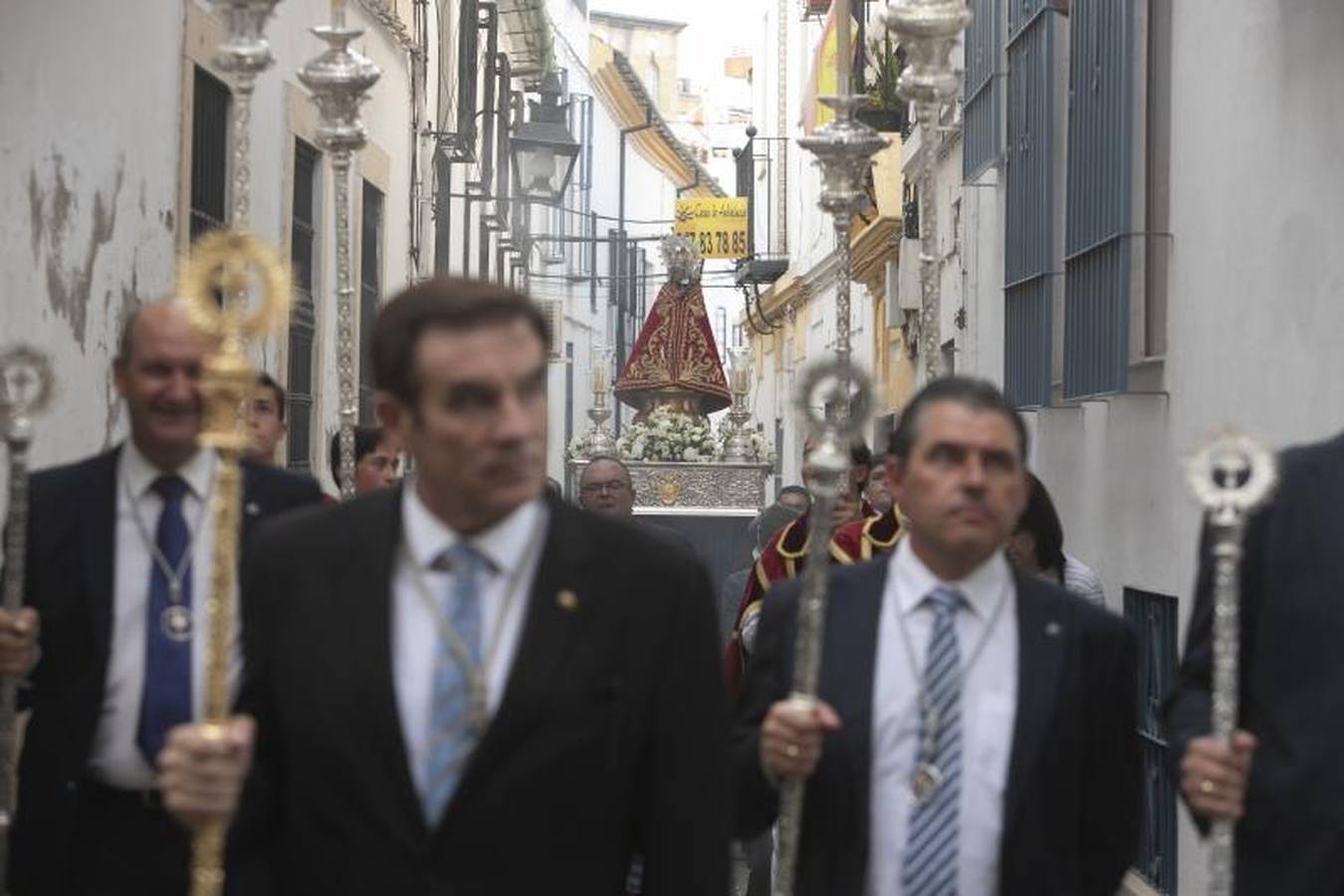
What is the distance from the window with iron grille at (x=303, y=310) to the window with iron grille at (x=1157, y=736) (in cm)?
480

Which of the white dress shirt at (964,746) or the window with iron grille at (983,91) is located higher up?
the window with iron grille at (983,91)


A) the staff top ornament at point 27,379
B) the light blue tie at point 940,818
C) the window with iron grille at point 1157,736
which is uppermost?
the staff top ornament at point 27,379

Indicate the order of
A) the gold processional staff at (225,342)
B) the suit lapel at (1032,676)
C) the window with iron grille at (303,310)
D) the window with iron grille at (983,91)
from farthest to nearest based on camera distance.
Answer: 1. the window with iron grille at (983,91)
2. the window with iron grille at (303,310)
3. the suit lapel at (1032,676)
4. the gold processional staff at (225,342)

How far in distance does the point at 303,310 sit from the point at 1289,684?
386 inches

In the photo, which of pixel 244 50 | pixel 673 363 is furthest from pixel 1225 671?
pixel 673 363

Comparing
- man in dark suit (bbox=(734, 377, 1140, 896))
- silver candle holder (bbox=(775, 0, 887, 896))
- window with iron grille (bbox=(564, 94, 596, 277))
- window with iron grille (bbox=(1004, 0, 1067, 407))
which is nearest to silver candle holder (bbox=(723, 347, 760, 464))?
window with iron grille (bbox=(1004, 0, 1067, 407))

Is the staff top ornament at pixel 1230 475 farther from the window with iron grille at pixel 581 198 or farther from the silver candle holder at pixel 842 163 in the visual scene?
the window with iron grille at pixel 581 198

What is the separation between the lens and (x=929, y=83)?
699 centimetres

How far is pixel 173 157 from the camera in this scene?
413 inches

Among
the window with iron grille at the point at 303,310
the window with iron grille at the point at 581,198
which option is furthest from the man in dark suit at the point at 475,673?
the window with iron grille at the point at 581,198

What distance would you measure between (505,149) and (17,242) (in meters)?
14.9

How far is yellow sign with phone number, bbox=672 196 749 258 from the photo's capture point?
133 feet

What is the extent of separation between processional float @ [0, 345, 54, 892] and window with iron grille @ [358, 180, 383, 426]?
11011 mm

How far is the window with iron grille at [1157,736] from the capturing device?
31.3 feet
